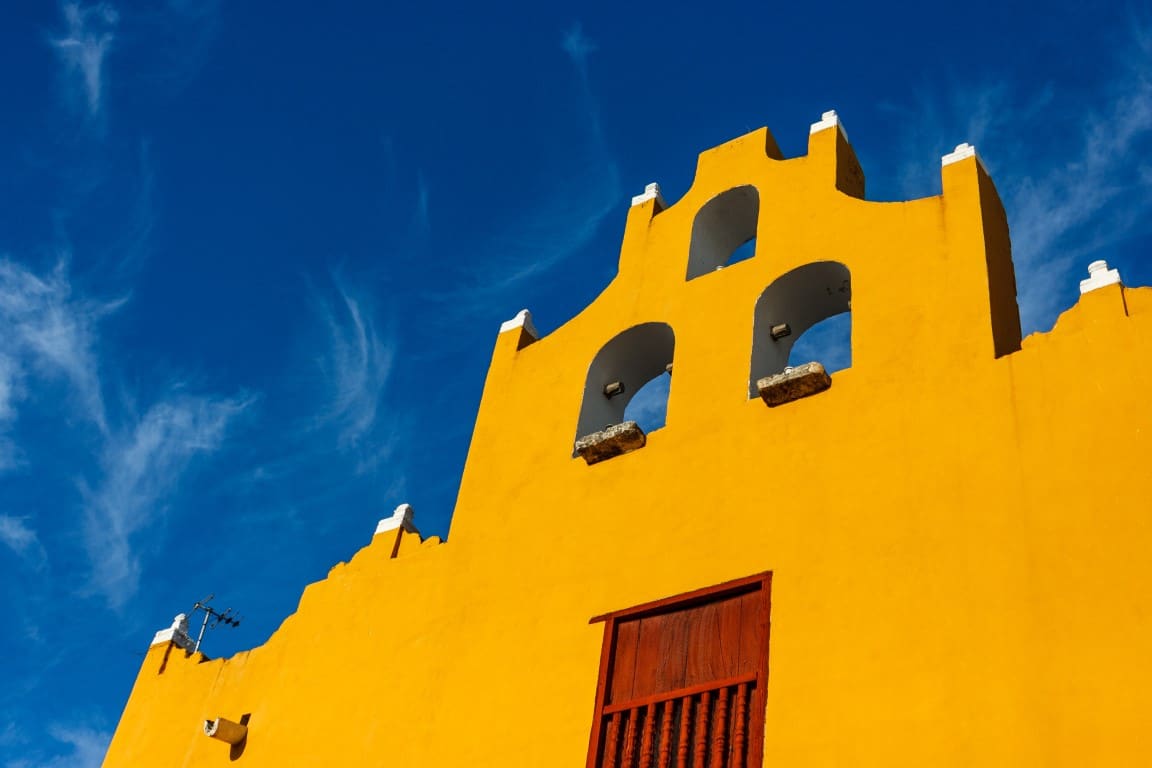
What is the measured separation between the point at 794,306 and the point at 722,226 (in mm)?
2012

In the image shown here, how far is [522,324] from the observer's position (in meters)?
15.3

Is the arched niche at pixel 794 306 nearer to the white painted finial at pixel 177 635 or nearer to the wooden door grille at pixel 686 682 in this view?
the wooden door grille at pixel 686 682

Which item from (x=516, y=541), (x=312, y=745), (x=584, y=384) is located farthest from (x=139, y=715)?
(x=584, y=384)

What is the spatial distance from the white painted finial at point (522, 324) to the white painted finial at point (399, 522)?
236 centimetres

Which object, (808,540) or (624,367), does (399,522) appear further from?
(808,540)

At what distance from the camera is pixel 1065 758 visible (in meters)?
8.49

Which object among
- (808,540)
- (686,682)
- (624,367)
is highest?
(624,367)

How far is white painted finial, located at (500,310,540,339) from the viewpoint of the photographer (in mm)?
15344

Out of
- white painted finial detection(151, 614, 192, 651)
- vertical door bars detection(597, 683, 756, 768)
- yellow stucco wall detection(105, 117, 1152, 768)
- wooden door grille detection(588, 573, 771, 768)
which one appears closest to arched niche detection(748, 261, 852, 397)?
yellow stucco wall detection(105, 117, 1152, 768)

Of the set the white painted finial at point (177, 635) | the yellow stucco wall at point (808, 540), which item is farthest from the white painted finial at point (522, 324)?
the white painted finial at point (177, 635)

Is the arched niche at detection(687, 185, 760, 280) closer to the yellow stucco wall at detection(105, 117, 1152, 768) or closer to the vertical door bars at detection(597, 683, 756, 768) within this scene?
the yellow stucco wall at detection(105, 117, 1152, 768)

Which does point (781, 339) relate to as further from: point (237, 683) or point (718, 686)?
point (237, 683)

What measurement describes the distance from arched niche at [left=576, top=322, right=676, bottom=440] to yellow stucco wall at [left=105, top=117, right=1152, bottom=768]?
0.15 m

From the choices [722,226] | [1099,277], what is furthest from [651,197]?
[1099,277]
